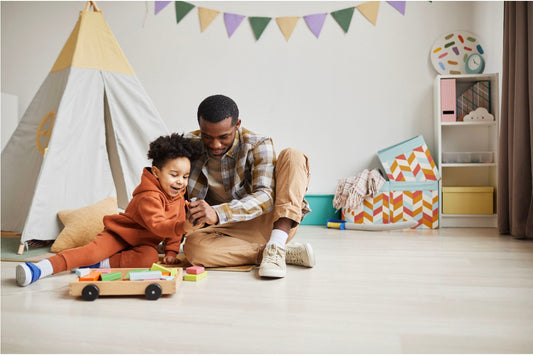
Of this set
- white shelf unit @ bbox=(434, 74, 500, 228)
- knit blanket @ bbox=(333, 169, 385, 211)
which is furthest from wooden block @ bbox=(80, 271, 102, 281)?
white shelf unit @ bbox=(434, 74, 500, 228)

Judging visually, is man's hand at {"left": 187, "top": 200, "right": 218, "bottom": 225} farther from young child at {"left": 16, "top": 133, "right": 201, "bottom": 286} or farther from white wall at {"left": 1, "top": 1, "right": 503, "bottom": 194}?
white wall at {"left": 1, "top": 1, "right": 503, "bottom": 194}

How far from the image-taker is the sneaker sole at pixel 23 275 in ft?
4.32

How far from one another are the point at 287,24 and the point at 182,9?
2.74ft

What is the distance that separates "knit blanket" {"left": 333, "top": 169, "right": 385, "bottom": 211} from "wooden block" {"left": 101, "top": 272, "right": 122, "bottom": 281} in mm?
1837

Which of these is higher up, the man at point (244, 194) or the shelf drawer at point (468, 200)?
the man at point (244, 194)

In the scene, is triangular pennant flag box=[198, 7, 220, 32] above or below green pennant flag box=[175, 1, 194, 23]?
below

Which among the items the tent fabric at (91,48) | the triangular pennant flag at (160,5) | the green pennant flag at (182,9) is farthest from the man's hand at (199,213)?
the triangular pennant flag at (160,5)

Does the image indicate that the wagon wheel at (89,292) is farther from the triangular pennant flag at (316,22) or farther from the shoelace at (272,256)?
the triangular pennant flag at (316,22)

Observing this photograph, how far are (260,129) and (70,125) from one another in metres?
1.39

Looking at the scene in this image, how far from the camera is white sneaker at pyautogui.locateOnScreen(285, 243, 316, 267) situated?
1591 mm

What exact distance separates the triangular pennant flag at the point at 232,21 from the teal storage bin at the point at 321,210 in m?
1.39

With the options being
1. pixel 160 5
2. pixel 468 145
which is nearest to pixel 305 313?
pixel 468 145

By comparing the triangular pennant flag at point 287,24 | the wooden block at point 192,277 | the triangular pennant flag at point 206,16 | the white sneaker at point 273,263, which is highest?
the triangular pennant flag at point 206,16

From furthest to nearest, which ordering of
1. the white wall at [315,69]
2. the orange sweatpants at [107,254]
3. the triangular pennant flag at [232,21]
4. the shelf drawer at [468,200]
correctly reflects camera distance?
the triangular pennant flag at [232,21] → the white wall at [315,69] → the shelf drawer at [468,200] → the orange sweatpants at [107,254]
